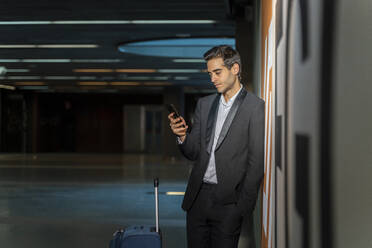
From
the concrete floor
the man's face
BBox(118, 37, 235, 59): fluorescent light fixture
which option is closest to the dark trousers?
the man's face

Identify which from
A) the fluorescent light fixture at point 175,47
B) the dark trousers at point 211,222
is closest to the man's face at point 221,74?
the dark trousers at point 211,222

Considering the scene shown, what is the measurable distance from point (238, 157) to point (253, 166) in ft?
0.34

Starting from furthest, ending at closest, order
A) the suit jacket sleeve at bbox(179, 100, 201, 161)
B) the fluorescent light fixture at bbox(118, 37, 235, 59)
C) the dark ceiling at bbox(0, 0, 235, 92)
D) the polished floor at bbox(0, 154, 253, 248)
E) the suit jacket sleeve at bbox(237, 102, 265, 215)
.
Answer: the fluorescent light fixture at bbox(118, 37, 235, 59)
the dark ceiling at bbox(0, 0, 235, 92)
the polished floor at bbox(0, 154, 253, 248)
the suit jacket sleeve at bbox(179, 100, 201, 161)
the suit jacket sleeve at bbox(237, 102, 265, 215)

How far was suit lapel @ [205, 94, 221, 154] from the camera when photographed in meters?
3.01

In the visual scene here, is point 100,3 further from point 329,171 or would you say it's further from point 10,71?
point 10,71

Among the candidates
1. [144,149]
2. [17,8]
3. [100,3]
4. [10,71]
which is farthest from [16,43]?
[144,149]

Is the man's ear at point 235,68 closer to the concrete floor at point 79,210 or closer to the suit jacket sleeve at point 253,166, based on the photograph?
the suit jacket sleeve at point 253,166

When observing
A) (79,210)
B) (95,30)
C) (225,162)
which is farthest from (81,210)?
(225,162)

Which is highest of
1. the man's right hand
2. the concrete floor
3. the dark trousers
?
the man's right hand

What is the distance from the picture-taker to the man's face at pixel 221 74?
2922 mm

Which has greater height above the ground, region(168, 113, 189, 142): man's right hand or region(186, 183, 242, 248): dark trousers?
region(168, 113, 189, 142): man's right hand

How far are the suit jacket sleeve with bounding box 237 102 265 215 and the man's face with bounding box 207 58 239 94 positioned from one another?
215mm

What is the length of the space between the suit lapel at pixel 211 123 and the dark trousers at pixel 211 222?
0.23 metres

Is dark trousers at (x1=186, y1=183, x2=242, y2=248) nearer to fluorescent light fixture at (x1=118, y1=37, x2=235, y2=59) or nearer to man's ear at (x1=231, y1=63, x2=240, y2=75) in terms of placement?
man's ear at (x1=231, y1=63, x2=240, y2=75)
